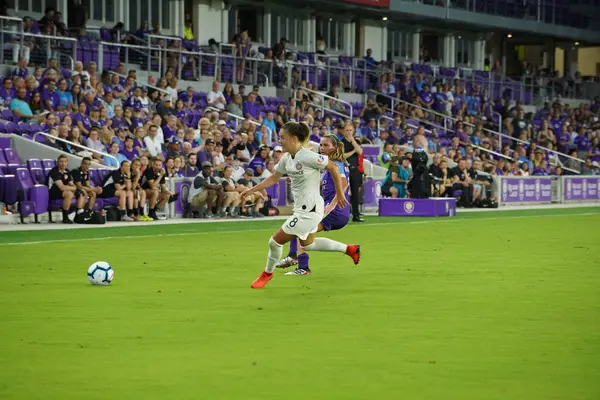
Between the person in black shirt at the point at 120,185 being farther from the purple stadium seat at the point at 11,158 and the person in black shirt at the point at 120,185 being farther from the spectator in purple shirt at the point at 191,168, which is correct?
the spectator in purple shirt at the point at 191,168

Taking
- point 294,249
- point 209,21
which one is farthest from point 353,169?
point 209,21

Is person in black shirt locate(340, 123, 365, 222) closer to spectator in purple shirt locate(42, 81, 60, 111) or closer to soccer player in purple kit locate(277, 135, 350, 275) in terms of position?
spectator in purple shirt locate(42, 81, 60, 111)

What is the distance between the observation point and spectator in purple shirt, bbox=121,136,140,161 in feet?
91.1

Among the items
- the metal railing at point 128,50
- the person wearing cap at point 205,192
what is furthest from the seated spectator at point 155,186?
the metal railing at point 128,50

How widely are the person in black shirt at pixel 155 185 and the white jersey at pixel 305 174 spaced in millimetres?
12859

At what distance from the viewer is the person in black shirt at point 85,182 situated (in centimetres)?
2466

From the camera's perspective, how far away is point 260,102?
37.1 meters

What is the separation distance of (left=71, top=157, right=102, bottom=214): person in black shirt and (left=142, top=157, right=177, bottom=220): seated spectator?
1501 millimetres

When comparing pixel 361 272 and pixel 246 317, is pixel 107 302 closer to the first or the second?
pixel 246 317

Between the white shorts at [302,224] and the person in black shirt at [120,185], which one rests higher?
the white shorts at [302,224]

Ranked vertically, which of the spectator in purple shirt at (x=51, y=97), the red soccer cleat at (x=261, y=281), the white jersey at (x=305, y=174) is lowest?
the red soccer cleat at (x=261, y=281)

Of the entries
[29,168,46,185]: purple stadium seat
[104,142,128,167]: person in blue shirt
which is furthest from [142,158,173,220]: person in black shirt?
[29,168,46,185]: purple stadium seat

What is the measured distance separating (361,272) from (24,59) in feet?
54.7

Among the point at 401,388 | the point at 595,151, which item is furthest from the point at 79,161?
the point at 595,151
